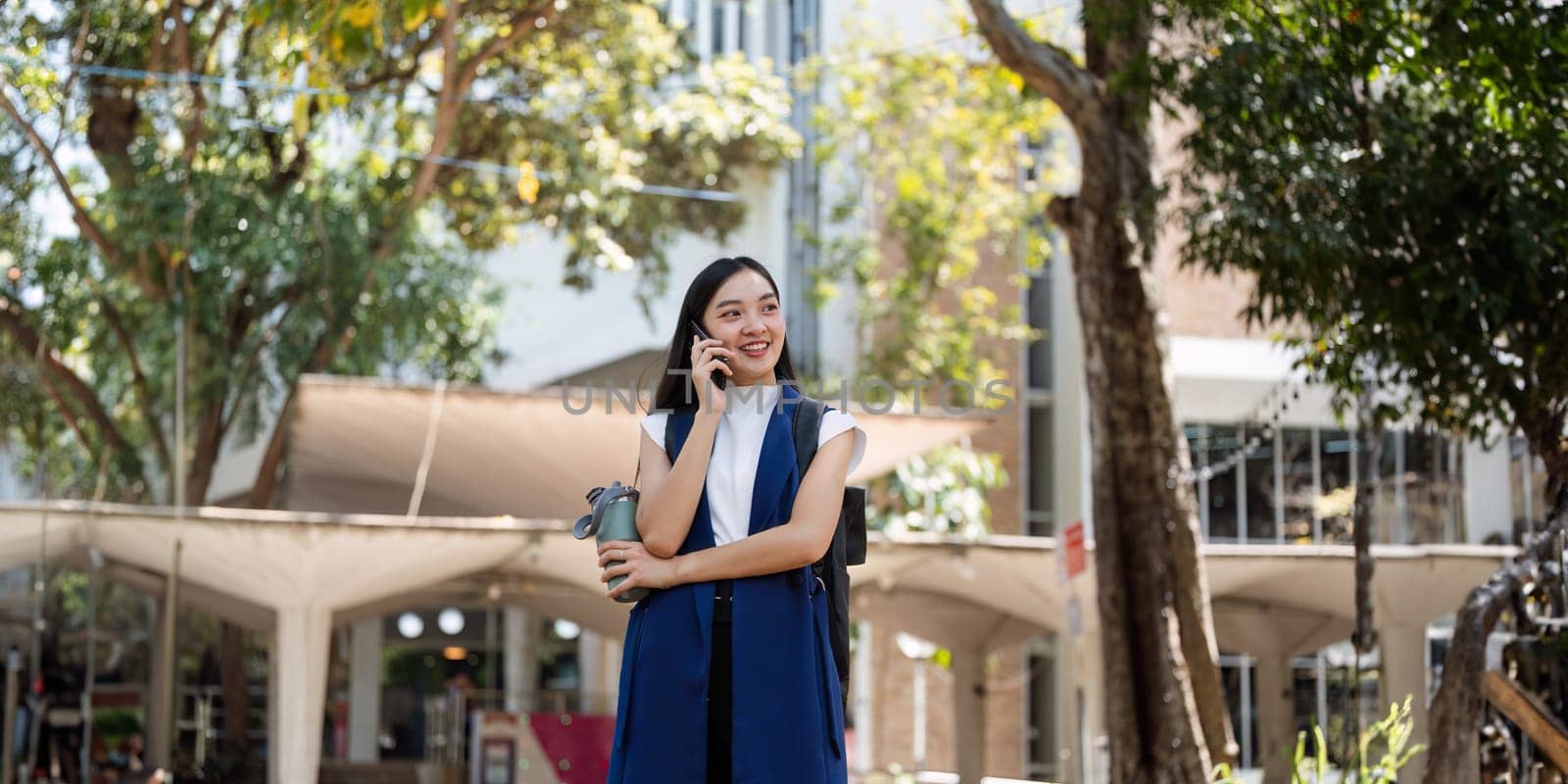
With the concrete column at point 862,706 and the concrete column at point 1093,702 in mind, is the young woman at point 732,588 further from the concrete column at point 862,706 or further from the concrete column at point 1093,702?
the concrete column at point 862,706

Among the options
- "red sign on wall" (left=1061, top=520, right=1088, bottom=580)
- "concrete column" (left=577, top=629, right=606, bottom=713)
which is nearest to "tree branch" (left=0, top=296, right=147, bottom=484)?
"concrete column" (left=577, top=629, right=606, bottom=713)

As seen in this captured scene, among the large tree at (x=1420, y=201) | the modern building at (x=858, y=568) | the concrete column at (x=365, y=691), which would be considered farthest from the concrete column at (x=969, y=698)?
the concrete column at (x=365, y=691)

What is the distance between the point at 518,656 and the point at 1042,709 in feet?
25.5

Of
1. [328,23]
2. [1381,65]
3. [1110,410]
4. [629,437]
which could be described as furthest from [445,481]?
[1381,65]

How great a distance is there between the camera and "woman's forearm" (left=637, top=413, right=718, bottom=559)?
2.55 meters

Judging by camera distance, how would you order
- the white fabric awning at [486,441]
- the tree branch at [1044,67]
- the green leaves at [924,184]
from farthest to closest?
the green leaves at [924,184] → the white fabric awning at [486,441] → the tree branch at [1044,67]

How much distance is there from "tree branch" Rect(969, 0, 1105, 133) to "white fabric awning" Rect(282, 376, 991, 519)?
2.92m

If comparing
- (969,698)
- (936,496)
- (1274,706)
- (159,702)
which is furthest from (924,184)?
(159,702)

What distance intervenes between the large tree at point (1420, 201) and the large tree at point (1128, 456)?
1.92m

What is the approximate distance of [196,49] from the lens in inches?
640

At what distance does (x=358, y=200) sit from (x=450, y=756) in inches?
→ 260

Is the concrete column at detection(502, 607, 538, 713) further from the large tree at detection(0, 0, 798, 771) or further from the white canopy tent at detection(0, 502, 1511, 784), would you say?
the white canopy tent at detection(0, 502, 1511, 784)

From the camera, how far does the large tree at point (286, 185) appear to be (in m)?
15.6

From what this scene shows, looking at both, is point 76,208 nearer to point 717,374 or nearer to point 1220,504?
point 717,374
